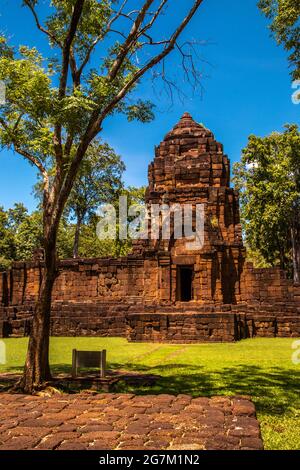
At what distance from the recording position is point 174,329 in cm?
1700

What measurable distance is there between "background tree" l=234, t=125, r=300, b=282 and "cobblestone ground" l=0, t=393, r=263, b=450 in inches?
1057

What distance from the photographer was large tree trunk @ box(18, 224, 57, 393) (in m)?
7.85

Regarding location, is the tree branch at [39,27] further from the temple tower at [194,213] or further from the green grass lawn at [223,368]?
the temple tower at [194,213]

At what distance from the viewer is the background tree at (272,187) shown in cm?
3191

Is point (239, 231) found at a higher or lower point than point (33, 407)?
higher

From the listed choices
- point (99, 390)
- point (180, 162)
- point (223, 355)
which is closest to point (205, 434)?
point (99, 390)

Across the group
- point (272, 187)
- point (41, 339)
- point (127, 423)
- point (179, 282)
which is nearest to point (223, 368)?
point (41, 339)

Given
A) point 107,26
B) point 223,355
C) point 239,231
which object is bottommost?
point 223,355

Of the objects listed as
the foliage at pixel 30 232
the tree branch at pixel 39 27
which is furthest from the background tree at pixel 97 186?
the tree branch at pixel 39 27

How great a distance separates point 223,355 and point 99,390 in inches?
217

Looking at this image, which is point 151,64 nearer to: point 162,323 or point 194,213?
point 162,323

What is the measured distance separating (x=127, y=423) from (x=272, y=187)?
2876cm

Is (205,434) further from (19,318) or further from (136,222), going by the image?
(136,222)
